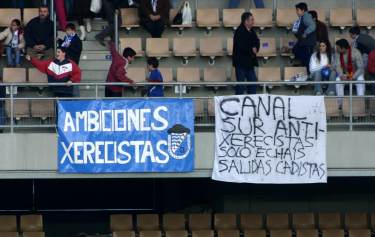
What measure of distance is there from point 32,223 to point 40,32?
3.12m

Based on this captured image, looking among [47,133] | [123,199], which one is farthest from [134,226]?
[47,133]

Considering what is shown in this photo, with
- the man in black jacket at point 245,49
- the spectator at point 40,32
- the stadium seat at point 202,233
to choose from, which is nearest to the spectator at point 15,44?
the spectator at point 40,32

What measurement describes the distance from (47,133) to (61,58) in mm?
1337

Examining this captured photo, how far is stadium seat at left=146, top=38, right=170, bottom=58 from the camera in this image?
27328 mm

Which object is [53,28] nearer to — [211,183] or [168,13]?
[168,13]

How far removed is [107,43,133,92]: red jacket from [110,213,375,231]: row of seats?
252cm

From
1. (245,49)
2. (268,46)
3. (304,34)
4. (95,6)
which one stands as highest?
(95,6)

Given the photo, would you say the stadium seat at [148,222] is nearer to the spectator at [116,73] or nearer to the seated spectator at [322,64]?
the spectator at [116,73]

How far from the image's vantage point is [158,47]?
89.8 ft

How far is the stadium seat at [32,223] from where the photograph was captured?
26.3m

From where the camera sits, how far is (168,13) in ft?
90.0

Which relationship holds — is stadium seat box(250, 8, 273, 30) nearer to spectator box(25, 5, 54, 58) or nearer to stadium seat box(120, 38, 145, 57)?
stadium seat box(120, 38, 145, 57)

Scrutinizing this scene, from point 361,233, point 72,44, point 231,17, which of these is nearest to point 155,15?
point 231,17

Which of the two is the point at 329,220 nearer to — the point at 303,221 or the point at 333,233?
the point at 303,221
